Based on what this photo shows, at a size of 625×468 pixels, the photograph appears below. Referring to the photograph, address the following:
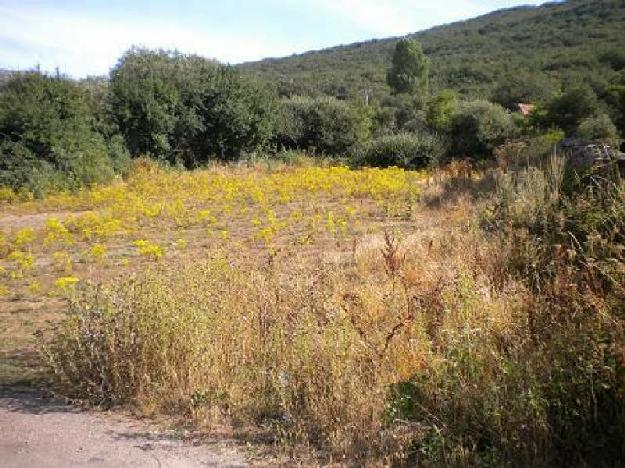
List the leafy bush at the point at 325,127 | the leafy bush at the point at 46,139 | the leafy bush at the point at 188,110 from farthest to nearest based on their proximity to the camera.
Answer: the leafy bush at the point at 325,127 → the leafy bush at the point at 188,110 → the leafy bush at the point at 46,139

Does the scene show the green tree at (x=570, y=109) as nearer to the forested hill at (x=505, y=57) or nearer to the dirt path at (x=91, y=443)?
the forested hill at (x=505, y=57)

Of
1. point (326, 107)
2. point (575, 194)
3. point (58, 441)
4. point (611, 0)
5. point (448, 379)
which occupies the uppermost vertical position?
point (611, 0)

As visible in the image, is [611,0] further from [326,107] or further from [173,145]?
[173,145]

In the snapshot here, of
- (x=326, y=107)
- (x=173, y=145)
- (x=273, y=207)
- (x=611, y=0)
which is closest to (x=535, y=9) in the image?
(x=611, y=0)

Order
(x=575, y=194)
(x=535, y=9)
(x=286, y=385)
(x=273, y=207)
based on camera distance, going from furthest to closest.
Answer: (x=535, y=9)
(x=273, y=207)
(x=575, y=194)
(x=286, y=385)

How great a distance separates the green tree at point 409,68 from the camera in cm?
4622

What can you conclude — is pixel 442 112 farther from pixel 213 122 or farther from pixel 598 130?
pixel 213 122

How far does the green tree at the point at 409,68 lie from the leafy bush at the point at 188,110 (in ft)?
90.1

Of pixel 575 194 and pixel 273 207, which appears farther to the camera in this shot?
pixel 273 207

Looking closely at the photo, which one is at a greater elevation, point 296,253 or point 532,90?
point 532,90

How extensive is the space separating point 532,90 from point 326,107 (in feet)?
49.4

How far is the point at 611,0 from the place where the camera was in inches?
2178

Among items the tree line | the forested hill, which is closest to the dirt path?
the tree line

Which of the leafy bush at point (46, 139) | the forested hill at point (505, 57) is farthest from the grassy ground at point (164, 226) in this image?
the forested hill at point (505, 57)
